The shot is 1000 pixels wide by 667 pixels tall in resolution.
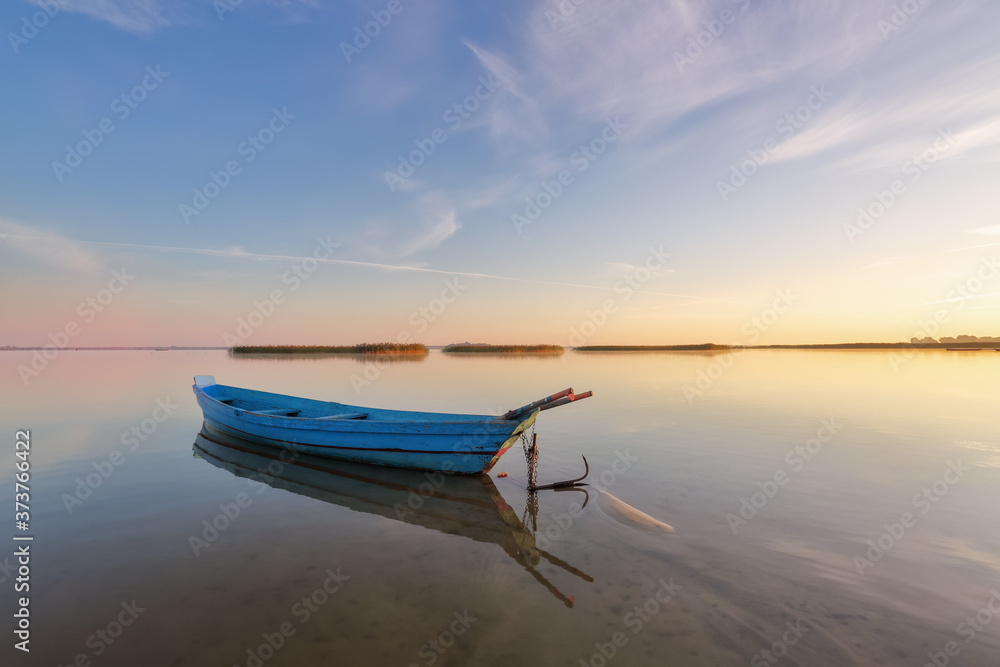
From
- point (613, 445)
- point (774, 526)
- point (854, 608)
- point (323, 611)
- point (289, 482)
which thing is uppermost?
point (323, 611)

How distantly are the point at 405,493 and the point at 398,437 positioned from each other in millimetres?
1510

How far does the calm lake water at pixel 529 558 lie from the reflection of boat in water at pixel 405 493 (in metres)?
0.07

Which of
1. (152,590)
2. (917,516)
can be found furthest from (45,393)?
(917,516)

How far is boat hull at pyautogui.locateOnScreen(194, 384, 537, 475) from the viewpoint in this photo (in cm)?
1016

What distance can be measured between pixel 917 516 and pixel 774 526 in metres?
3.21

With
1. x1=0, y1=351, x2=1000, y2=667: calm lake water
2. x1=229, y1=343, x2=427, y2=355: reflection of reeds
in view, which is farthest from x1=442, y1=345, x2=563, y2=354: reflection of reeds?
x1=0, y1=351, x2=1000, y2=667: calm lake water

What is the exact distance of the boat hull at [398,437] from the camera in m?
10.2

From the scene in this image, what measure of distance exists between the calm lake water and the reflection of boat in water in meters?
0.07

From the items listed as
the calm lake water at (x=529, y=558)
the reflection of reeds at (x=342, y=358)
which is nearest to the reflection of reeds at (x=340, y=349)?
the reflection of reeds at (x=342, y=358)

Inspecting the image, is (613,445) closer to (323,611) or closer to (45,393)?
(323,611)

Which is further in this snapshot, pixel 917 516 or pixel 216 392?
pixel 216 392

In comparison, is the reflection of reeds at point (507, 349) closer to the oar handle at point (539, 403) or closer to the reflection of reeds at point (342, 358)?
the reflection of reeds at point (342, 358)

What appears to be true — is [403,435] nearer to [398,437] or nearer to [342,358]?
[398,437]

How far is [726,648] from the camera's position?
4.74 m
